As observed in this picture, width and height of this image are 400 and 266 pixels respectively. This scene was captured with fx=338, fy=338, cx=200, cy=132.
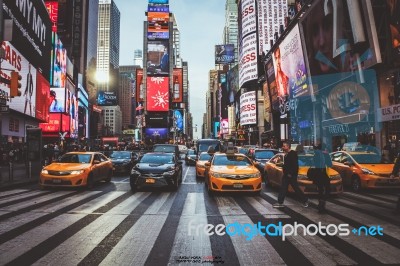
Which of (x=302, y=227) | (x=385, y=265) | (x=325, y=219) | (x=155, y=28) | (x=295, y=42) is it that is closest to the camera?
(x=385, y=265)

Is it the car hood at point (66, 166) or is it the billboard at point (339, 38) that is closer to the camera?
the car hood at point (66, 166)

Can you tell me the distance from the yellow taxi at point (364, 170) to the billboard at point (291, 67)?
21.6 meters

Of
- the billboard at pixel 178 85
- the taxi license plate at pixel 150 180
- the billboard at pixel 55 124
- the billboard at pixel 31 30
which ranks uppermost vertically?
the billboard at pixel 178 85

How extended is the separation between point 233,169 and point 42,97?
3002 centimetres

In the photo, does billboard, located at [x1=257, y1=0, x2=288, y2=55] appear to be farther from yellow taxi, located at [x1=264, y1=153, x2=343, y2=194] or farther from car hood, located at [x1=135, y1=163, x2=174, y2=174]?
car hood, located at [x1=135, y1=163, x2=174, y2=174]

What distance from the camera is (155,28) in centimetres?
14175

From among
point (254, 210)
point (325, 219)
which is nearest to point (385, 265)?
point (325, 219)

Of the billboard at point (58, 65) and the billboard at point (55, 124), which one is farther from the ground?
the billboard at point (58, 65)

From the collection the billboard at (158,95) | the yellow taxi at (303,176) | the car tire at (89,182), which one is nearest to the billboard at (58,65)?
the car tire at (89,182)

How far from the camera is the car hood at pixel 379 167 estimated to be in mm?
11719

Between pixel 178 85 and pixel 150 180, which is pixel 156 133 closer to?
pixel 178 85

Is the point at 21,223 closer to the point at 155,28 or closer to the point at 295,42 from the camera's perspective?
the point at 295,42

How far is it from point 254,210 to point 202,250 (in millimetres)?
3572

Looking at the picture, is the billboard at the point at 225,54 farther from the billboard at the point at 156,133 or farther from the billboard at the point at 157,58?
the billboard at the point at 156,133
